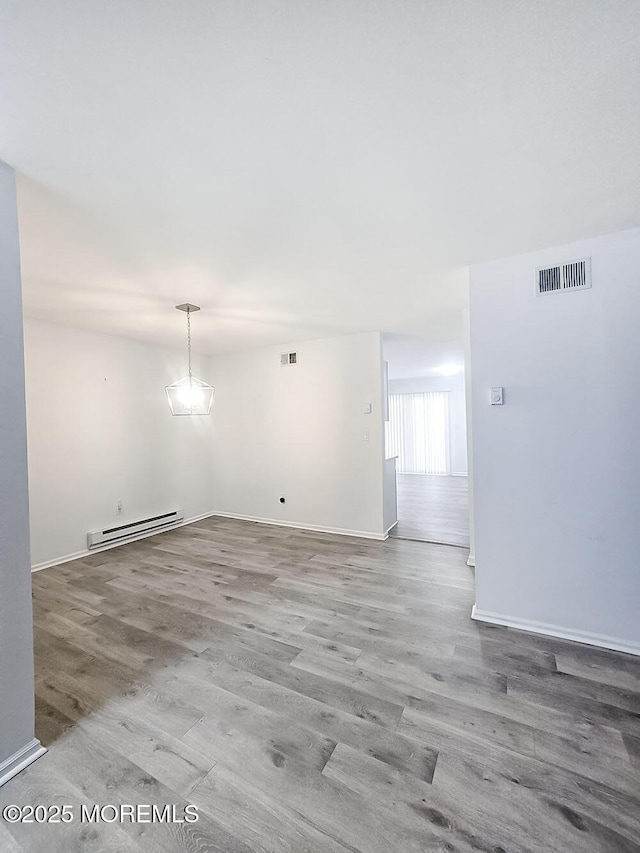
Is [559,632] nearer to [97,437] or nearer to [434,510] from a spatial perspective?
[434,510]

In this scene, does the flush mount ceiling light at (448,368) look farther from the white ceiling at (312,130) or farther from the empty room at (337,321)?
the white ceiling at (312,130)

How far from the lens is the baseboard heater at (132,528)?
391cm

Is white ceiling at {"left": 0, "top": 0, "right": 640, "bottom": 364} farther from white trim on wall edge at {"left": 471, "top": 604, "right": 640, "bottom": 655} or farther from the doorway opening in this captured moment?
the doorway opening

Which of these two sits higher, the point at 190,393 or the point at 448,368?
the point at 448,368

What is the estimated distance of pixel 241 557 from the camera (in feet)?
12.1

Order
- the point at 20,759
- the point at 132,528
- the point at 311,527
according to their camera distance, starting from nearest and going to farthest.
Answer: the point at 20,759
the point at 132,528
the point at 311,527

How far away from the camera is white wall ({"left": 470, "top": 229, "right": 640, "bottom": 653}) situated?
205 cm

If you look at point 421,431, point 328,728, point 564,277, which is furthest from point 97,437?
point 421,431

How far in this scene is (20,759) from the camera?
1396mm

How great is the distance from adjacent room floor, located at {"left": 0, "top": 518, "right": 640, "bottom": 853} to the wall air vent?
7.43 ft

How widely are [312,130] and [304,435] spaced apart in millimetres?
3625
